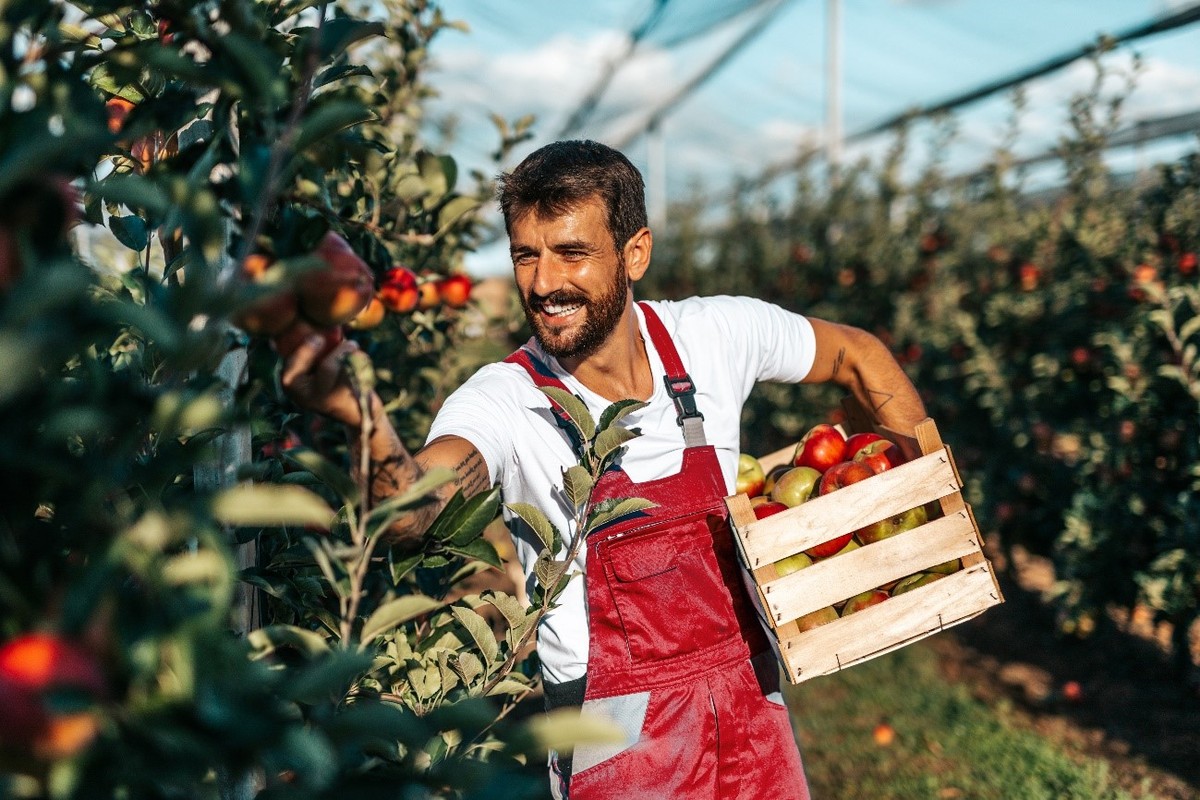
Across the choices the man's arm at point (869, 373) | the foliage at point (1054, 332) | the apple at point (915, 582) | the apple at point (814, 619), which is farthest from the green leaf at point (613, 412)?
the foliage at point (1054, 332)

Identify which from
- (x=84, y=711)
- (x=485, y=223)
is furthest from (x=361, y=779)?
(x=485, y=223)

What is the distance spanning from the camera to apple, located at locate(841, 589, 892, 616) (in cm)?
169

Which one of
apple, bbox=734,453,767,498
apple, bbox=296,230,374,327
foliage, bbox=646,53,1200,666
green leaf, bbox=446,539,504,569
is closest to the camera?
apple, bbox=296,230,374,327

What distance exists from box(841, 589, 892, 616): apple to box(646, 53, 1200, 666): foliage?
5.83ft

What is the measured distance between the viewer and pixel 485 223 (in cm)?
262

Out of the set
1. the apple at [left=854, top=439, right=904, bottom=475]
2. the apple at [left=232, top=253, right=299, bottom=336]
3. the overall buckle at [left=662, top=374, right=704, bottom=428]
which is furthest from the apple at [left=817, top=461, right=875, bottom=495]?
the apple at [left=232, top=253, right=299, bottom=336]

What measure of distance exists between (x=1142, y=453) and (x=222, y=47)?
11.4 feet

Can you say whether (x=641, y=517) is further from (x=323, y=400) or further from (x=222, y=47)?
(x=222, y=47)

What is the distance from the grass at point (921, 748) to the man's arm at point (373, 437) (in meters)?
2.31

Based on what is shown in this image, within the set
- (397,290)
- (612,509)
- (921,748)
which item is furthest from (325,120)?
(921,748)

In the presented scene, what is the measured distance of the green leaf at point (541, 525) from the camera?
1.29 meters

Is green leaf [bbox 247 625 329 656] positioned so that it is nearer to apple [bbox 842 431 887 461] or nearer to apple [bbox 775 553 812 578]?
apple [bbox 775 553 812 578]

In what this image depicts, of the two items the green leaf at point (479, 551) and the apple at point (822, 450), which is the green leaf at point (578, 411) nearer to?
the green leaf at point (479, 551)

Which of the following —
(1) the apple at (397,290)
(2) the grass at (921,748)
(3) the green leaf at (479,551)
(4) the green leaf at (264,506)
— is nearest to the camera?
(4) the green leaf at (264,506)
